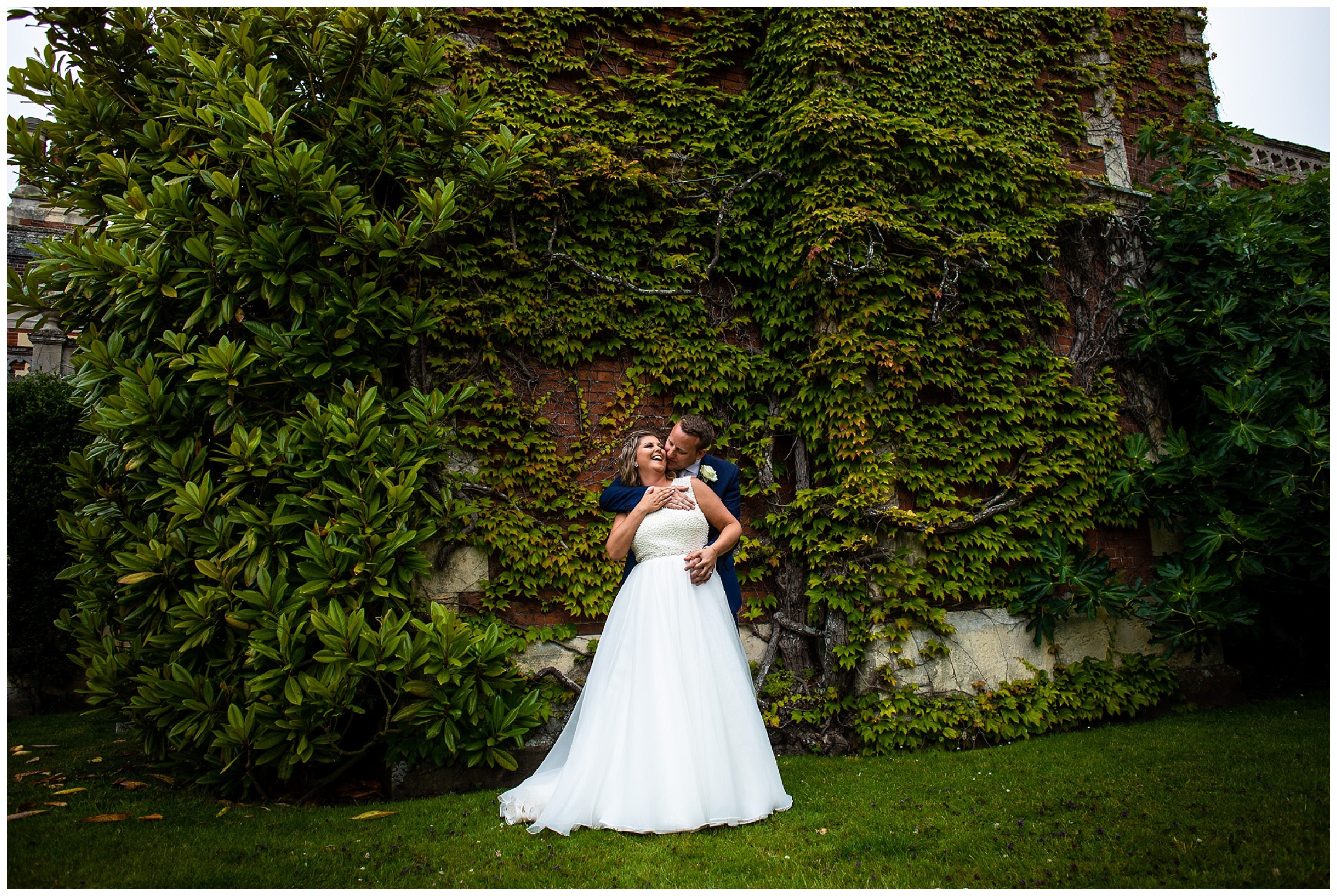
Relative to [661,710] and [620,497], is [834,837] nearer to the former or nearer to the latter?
[661,710]

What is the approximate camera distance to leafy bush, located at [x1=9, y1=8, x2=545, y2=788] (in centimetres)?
428

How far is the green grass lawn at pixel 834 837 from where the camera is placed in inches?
125

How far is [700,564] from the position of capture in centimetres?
417

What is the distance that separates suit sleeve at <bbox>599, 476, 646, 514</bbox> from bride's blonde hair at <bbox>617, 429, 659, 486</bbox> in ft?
0.12

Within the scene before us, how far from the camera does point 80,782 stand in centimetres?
466

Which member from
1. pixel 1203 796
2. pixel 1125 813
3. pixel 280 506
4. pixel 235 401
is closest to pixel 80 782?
pixel 280 506

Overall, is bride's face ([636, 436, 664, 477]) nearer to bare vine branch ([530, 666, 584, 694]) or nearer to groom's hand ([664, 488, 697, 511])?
groom's hand ([664, 488, 697, 511])

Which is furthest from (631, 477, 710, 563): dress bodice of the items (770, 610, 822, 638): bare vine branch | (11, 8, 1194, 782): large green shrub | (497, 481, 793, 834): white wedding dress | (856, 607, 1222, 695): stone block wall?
(856, 607, 1222, 695): stone block wall

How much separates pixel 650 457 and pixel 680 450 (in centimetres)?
18

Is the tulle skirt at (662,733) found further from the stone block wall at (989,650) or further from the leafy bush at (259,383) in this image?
the stone block wall at (989,650)

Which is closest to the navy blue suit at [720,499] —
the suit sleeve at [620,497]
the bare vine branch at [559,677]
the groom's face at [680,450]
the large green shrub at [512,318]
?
the suit sleeve at [620,497]

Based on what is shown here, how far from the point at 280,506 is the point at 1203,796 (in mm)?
5316

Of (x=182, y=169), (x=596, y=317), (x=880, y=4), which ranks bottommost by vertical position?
(x=596, y=317)

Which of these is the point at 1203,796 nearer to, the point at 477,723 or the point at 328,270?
the point at 477,723
